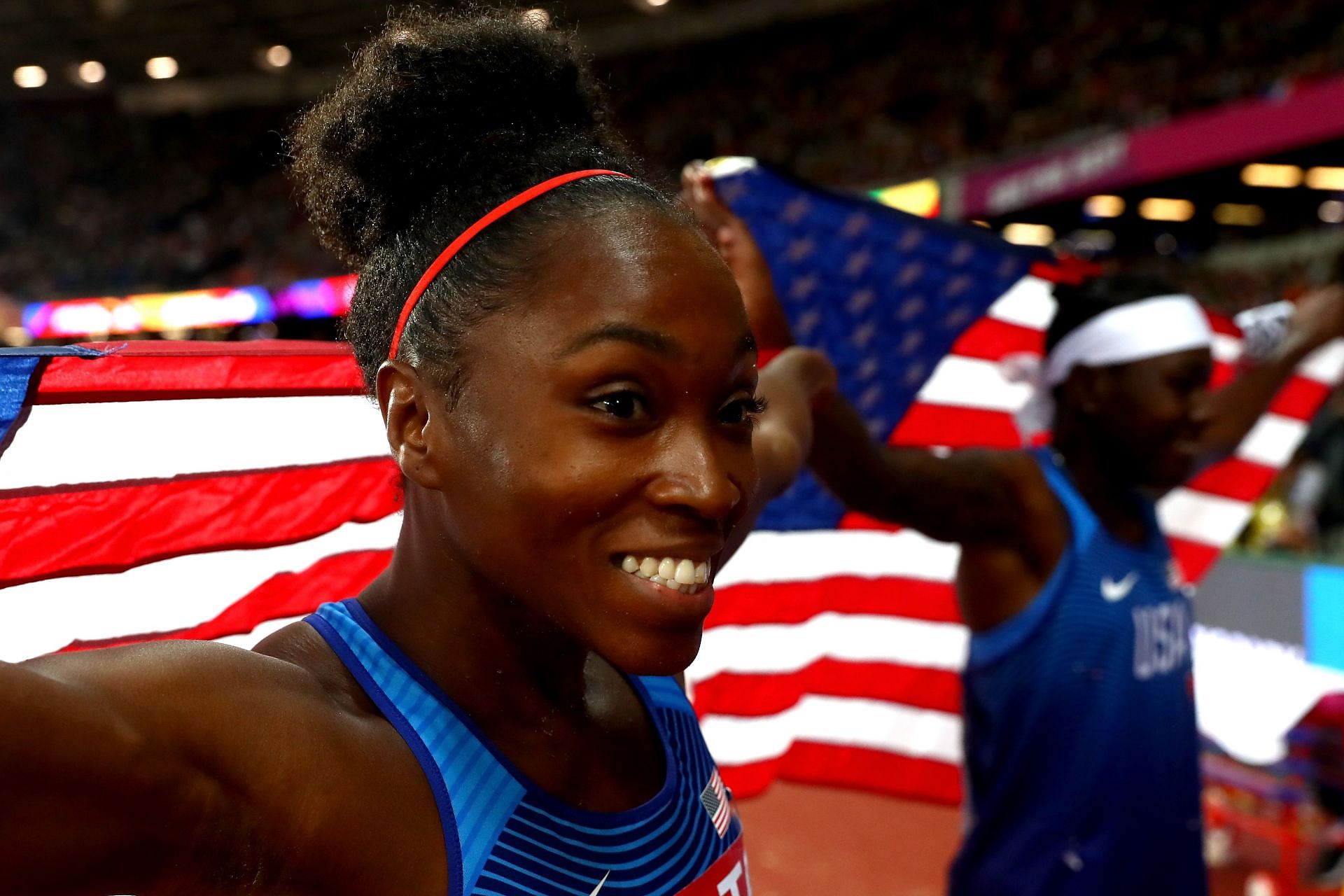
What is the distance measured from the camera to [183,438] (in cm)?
140

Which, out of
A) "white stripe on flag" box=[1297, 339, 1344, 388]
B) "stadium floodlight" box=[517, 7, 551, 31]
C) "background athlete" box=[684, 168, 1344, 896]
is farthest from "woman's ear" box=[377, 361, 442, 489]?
"white stripe on flag" box=[1297, 339, 1344, 388]

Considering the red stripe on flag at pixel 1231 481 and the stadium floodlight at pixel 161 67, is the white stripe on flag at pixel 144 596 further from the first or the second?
the stadium floodlight at pixel 161 67

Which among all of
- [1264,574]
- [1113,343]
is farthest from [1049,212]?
[1113,343]

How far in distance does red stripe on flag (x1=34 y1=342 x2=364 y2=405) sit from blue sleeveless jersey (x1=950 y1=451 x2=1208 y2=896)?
1403 mm

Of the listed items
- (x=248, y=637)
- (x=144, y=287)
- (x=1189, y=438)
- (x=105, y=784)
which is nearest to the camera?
(x=105, y=784)

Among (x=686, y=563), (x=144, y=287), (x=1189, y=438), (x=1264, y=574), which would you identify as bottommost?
(x=144, y=287)

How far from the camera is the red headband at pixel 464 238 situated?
39.3 inches

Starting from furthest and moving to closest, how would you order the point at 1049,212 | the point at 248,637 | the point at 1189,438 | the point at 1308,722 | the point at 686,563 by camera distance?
1. the point at 1049,212
2. the point at 1308,722
3. the point at 1189,438
4. the point at 248,637
5. the point at 686,563

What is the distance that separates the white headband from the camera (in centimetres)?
243

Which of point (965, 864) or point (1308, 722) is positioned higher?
point (965, 864)

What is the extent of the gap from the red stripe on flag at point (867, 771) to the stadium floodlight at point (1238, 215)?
552 inches

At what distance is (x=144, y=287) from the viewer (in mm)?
23250

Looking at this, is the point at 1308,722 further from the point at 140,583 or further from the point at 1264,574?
the point at 140,583

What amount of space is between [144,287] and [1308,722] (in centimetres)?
2377
